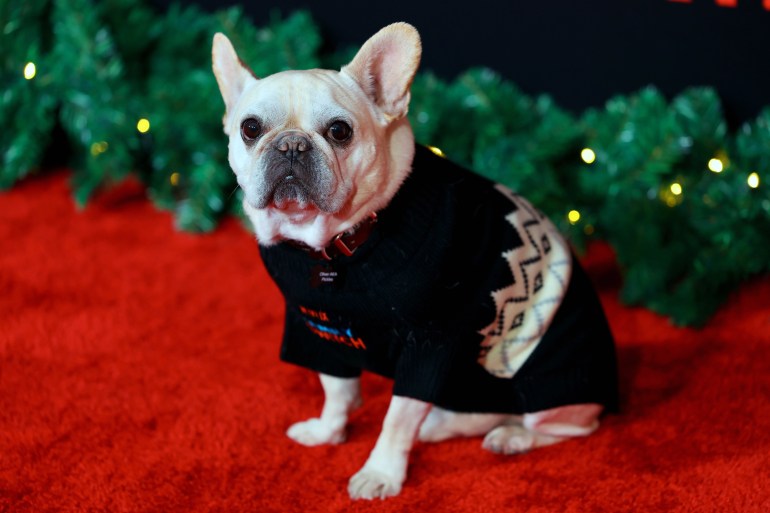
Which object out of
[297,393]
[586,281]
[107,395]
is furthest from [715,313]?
[107,395]

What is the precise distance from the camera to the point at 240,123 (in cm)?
156

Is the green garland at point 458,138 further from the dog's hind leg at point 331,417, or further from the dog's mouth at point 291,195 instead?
the dog's mouth at point 291,195

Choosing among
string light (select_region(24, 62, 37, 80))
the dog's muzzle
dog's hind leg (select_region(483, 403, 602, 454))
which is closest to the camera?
the dog's muzzle

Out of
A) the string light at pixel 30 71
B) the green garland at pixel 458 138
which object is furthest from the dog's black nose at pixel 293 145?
the string light at pixel 30 71

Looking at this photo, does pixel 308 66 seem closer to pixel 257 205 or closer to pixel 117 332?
pixel 117 332

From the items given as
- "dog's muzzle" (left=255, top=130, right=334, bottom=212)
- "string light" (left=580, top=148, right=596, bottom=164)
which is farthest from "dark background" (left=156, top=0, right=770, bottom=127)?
"dog's muzzle" (left=255, top=130, right=334, bottom=212)

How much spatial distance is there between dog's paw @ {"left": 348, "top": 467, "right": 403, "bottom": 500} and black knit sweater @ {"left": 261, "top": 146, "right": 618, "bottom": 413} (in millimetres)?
162

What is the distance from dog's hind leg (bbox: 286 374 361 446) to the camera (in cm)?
183

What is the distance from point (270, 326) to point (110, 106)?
92 centimetres

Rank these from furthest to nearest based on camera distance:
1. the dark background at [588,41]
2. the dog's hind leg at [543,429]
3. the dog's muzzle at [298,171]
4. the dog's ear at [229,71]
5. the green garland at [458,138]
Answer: the dark background at [588,41]
the green garland at [458,138]
the dog's hind leg at [543,429]
the dog's ear at [229,71]
the dog's muzzle at [298,171]

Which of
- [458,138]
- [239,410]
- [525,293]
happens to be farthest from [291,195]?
[458,138]

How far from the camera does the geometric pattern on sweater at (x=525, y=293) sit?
167 cm

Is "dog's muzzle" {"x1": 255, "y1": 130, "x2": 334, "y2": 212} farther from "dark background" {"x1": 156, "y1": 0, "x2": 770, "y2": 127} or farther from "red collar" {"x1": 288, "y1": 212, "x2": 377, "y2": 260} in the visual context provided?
"dark background" {"x1": 156, "y1": 0, "x2": 770, "y2": 127}

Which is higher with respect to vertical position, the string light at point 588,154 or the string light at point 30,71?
the string light at point 588,154
